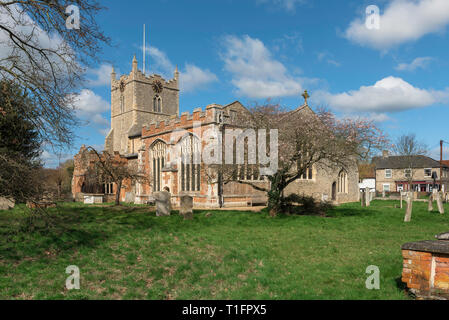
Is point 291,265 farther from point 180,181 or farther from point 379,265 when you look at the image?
point 180,181

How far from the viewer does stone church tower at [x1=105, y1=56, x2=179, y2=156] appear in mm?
44844

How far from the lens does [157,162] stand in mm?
25375

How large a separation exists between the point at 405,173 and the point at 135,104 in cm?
4171

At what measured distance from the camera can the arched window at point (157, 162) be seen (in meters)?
24.9

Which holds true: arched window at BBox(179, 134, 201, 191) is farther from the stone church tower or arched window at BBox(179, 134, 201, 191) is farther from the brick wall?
the stone church tower

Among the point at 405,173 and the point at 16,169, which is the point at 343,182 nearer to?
the point at 405,173

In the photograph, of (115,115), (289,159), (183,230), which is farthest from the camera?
(115,115)

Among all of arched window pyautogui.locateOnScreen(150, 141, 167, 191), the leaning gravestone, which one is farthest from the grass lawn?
arched window pyautogui.locateOnScreen(150, 141, 167, 191)

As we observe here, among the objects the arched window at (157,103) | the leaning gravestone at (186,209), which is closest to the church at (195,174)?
the leaning gravestone at (186,209)

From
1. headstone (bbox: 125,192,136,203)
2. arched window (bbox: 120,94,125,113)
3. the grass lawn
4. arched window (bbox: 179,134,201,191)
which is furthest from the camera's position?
arched window (bbox: 120,94,125,113)
